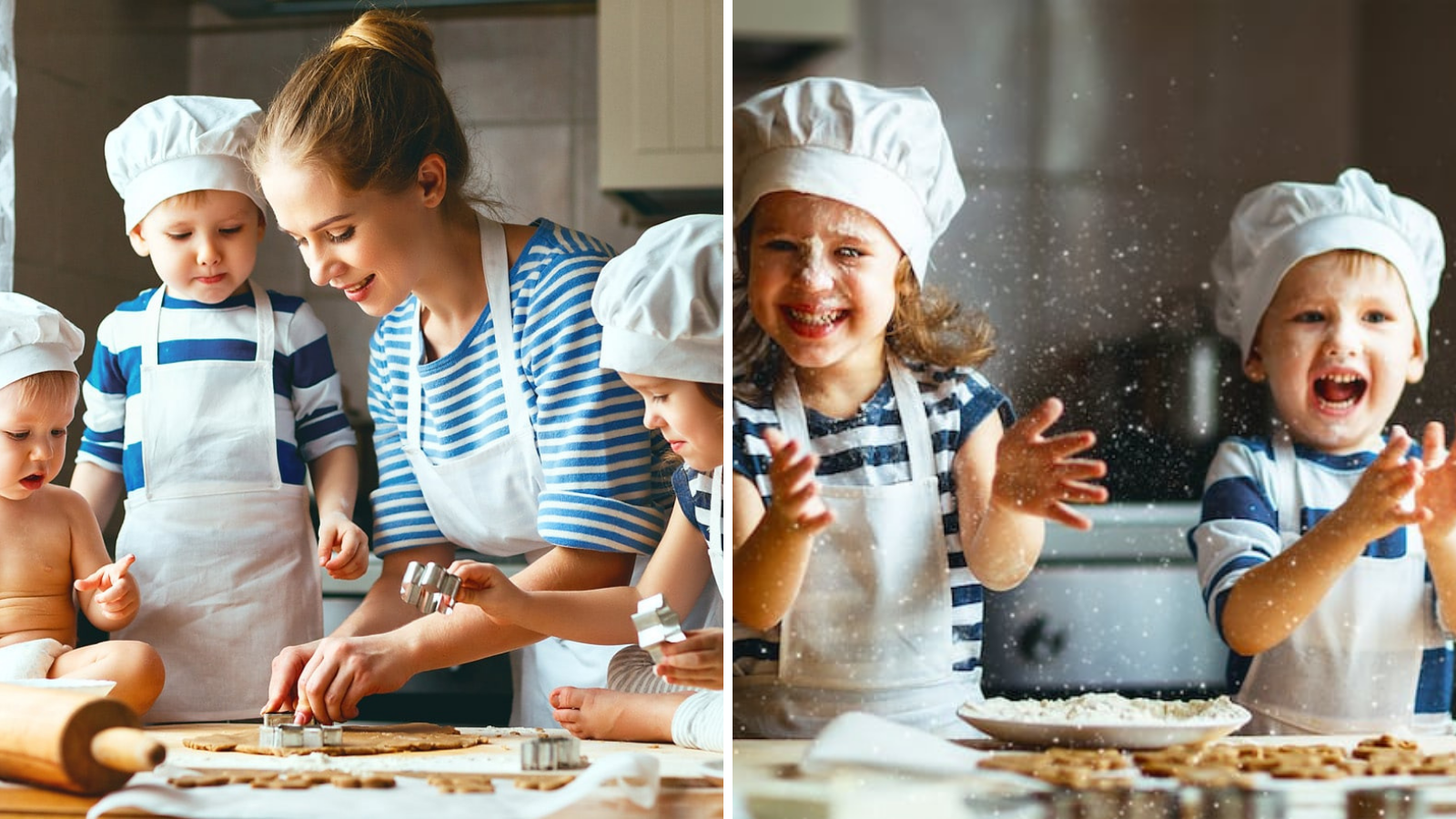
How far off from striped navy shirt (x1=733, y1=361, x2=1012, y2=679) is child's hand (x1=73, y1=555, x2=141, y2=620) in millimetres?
496

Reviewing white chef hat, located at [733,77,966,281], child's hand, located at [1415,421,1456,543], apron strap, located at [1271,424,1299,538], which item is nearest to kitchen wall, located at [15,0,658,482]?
white chef hat, located at [733,77,966,281]

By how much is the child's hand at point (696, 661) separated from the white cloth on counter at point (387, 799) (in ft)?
0.33

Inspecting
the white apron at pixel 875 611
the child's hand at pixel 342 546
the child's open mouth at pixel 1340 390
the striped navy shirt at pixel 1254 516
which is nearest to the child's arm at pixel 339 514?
the child's hand at pixel 342 546

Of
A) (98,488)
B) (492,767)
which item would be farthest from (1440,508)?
(98,488)

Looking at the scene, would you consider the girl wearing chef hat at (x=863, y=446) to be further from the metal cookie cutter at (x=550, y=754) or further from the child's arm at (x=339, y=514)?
the child's arm at (x=339, y=514)

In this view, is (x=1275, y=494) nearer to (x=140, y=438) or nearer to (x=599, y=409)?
(x=599, y=409)

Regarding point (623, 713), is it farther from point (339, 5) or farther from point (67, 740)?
point (339, 5)

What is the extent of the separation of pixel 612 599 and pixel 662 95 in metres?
0.41

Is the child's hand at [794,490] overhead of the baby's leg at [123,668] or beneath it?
overhead

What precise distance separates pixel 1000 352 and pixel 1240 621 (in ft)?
0.97

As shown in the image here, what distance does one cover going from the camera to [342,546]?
3.73 feet

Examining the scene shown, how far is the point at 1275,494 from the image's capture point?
3.76 ft

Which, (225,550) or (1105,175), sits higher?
(1105,175)

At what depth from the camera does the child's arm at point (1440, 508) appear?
1146 mm
